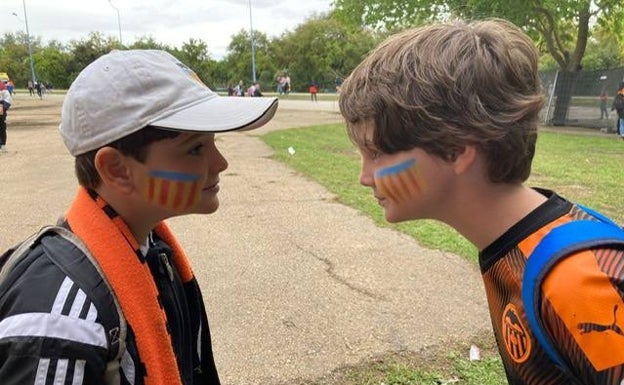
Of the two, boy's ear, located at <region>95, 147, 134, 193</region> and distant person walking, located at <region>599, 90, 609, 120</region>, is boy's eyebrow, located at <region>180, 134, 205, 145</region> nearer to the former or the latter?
boy's ear, located at <region>95, 147, 134, 193</region>

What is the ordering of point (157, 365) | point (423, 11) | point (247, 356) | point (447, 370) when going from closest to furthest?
point (157, 365) < point (447, 370) < point (247, 356) < point (423, 11)

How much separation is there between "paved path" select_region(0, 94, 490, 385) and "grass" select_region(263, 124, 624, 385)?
5.8 inches

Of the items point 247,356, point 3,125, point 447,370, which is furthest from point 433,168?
point 3,125

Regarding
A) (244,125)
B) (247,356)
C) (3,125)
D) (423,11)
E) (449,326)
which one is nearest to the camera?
(244,125)

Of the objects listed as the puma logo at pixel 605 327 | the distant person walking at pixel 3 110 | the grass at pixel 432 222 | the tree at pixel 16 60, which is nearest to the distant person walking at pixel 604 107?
the grass at pixel 432 222

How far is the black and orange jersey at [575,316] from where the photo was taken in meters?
1.06

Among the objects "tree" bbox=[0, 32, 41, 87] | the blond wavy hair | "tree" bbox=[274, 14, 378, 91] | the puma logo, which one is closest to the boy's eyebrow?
the blond wavy hair

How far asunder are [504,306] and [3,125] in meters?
13.4

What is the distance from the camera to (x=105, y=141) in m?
1.46

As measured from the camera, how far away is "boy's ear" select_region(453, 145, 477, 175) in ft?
4.59

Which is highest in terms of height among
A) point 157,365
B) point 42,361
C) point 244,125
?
point 244,125

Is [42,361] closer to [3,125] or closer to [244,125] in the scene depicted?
[244,125]

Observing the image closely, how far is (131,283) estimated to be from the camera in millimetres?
1324

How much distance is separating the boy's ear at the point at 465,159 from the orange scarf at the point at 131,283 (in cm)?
86
